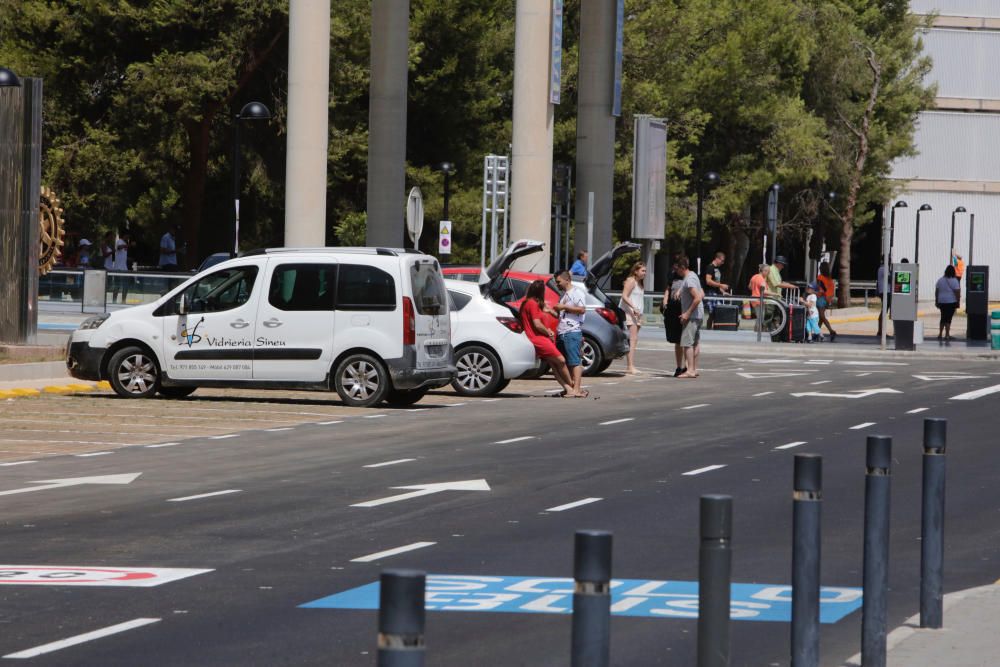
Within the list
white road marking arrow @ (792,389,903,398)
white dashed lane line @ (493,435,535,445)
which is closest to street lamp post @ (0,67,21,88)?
white dashed lane line @ (493,435,535,445)

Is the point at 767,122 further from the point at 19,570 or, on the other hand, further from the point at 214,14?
the point at 19,570

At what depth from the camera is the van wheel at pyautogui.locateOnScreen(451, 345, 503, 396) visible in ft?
81.0

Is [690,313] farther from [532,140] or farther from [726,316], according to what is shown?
[532,140]

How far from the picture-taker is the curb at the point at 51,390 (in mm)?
22891

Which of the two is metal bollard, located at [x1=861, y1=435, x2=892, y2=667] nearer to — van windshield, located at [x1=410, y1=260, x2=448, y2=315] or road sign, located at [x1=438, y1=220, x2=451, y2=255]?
van windshield, located at [x1=410, y1=260, x2=448, y2=315]

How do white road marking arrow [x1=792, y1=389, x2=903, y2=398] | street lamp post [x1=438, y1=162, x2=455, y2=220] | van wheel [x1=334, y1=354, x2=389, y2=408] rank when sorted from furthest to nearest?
street lamp post [x1=438, y1=162, x2=455, y2=220] → white road marking arrow [x1=792, y1=389, x2=903, y2=398] → van wheel [x1=334, y1=354, x2=389, y2=408]

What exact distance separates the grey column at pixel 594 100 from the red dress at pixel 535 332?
19957 mm

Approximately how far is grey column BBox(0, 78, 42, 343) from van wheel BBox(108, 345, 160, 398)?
203 inches

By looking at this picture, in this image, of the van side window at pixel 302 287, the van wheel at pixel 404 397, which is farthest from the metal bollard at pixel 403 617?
the van wheel at pixel 404 397

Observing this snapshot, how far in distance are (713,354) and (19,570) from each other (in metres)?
28.1

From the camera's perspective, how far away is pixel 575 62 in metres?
58.5

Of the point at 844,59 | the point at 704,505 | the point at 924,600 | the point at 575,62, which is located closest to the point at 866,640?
the point at 924,600

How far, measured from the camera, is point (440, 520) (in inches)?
476

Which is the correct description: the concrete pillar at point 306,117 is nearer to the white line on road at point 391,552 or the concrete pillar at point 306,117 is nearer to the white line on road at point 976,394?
the white line on road at point 976,394
